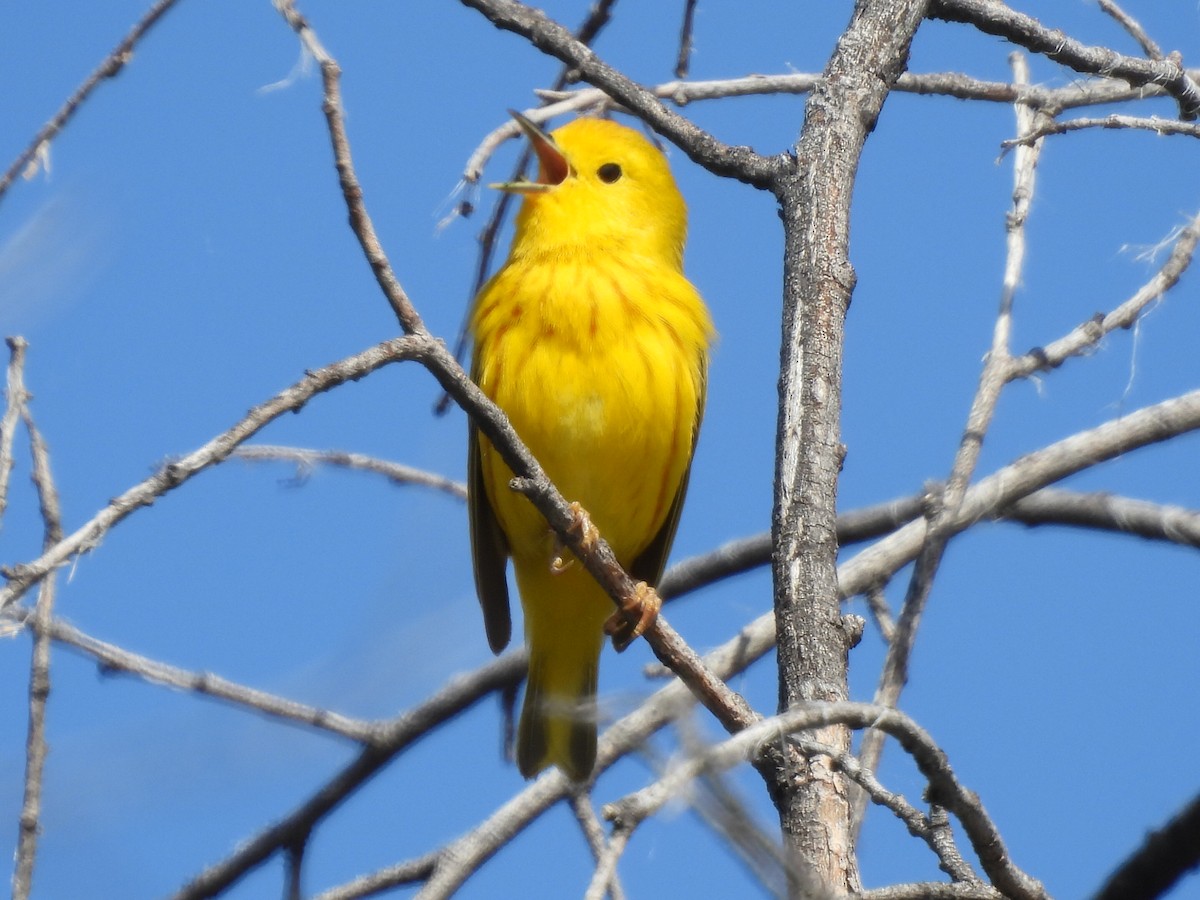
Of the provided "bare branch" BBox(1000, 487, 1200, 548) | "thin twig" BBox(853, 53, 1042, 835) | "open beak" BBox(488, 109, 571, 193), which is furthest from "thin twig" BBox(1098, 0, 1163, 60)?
"open beak" BBox(488, 109, 571, 193)

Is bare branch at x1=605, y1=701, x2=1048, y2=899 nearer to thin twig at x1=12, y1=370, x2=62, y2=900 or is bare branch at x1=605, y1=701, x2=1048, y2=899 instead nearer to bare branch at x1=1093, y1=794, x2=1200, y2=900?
bare branch at x1=1093, y1=794, x2=1200, y2=900

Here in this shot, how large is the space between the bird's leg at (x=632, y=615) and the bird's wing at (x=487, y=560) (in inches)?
16.1

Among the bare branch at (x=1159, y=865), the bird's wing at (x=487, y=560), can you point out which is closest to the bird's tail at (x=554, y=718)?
the bird's wing at (x=487, y=560)

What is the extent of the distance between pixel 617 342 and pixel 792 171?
78.8 inches

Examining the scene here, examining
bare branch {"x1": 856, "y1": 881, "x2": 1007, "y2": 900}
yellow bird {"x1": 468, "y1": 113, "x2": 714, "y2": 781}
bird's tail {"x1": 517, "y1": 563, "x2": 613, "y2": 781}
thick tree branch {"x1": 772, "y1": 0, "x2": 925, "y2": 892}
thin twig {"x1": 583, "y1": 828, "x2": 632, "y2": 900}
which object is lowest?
bare branch {"x1": 856, "y1": 881, "x2": 1007, "y2": 900}

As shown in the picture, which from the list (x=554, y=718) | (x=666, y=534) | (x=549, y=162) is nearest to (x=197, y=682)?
(x=554, y=718)

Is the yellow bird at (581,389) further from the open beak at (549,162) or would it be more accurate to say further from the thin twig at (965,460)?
the thin twig at (965,460)

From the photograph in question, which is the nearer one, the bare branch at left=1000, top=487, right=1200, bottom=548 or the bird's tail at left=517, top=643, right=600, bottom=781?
the bare branch at left=1000, top=487, right=1200, bottom=548

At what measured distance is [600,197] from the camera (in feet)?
17.5

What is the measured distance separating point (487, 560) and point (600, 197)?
135 cm

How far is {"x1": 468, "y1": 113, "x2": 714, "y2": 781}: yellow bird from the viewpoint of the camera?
471cm

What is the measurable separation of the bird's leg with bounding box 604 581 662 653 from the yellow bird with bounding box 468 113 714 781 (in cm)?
26

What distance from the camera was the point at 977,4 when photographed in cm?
298

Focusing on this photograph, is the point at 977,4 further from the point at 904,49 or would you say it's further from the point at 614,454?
the point at 614,454
